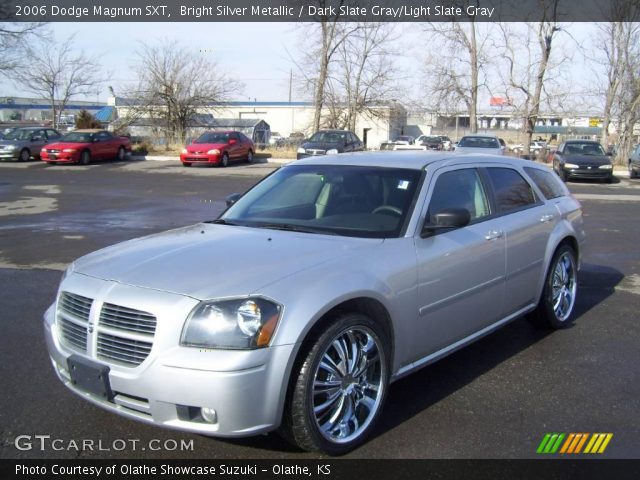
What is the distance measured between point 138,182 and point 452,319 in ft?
Answer: 58.1

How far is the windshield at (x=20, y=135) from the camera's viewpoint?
29531mm

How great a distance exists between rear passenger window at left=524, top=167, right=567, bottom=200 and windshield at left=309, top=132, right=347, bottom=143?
62.6 ft

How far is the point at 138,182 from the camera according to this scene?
20312 mm

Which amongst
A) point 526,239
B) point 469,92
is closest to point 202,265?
point 526,239

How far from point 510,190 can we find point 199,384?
3.35 m

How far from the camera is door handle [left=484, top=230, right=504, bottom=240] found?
4.55 meters

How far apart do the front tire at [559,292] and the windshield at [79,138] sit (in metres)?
25.8

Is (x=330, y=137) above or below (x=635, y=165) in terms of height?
above

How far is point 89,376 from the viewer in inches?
127

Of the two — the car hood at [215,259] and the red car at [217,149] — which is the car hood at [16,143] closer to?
the red car at [217,149]

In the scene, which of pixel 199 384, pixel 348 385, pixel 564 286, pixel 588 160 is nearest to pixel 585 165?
pixel 588 160

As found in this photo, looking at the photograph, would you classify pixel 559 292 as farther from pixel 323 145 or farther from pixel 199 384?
pixel 323 145

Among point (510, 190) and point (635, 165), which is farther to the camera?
point (635, 165)
